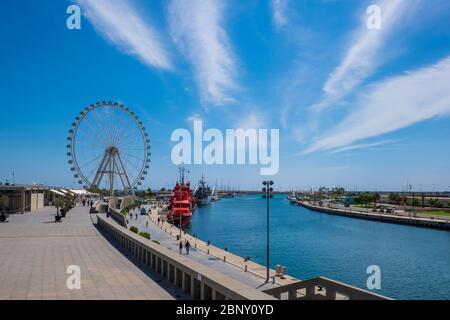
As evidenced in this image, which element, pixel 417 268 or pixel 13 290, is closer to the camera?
pixel 13 290

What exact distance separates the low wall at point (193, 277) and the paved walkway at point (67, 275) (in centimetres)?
36

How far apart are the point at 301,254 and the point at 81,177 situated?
43497 mm

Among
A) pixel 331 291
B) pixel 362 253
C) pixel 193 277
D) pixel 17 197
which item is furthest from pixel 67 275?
pixel 362 253

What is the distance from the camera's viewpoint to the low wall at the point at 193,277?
880 centimetres

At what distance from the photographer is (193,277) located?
1114 centimetres

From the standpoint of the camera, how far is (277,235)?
78.0m

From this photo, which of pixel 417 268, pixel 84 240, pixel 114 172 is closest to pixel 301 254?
pixel 417 268

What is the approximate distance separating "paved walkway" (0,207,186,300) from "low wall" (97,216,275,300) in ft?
1.20

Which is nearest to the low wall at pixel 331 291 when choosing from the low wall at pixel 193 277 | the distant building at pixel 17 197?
the low wall at pixel 193 277

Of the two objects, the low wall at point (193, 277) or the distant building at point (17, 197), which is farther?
the distant building at point (17, 197)

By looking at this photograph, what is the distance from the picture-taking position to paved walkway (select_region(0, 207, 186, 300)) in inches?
476

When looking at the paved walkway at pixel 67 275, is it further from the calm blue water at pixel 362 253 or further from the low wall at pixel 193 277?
the calm blue water at pixel 362 253

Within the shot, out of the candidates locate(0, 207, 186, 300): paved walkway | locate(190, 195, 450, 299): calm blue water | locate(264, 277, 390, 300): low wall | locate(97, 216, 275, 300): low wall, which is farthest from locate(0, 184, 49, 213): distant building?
locate(264, 277, 390, 300): low wall
